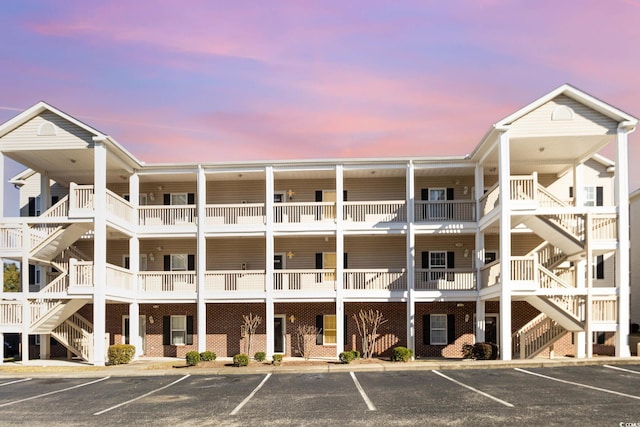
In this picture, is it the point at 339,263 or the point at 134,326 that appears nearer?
the point at 339,263

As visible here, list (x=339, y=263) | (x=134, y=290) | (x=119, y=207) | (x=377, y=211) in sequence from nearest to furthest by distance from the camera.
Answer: (x=119, y=207) < (x=339, y=263) < (x=134, y=290) < (x=377, y=211)

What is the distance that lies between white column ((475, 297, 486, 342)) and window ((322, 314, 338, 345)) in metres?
6.87

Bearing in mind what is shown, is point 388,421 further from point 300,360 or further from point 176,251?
point 176,251

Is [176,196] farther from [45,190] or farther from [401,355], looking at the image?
[401,355]

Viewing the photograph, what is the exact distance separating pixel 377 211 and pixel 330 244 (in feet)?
10.8

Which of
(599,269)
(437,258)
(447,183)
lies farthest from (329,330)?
(599,269)

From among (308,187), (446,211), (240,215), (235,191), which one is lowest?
(240,215)

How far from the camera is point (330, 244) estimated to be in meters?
31.2

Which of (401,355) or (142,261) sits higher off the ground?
(142,261)

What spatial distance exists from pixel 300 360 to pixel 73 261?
1068 centimetres

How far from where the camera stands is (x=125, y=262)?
3183cm

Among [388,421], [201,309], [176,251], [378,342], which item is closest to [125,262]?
[176,251]

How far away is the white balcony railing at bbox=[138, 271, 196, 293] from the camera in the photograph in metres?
29.2

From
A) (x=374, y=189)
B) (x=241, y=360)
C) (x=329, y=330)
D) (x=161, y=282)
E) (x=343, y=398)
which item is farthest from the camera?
(x=374, y=189)
